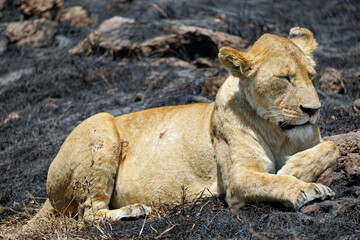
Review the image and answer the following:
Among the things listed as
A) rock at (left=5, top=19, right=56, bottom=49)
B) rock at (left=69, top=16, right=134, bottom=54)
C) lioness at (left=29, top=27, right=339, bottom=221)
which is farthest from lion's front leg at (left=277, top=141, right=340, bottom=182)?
rock at (left=5, top=19, right=56, bottom=49)

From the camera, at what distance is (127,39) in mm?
11891

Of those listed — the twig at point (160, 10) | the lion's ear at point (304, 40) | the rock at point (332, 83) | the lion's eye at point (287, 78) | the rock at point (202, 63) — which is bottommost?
the rock at point (202, 63)

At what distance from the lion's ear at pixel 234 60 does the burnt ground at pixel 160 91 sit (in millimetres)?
1254

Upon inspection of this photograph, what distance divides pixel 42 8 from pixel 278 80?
10.2 meters

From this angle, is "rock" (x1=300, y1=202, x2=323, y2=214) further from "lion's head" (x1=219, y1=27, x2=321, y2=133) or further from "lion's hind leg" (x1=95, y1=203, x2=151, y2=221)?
"lion's hind leg" (x1=95, y1=203, x2=151, y2=221)

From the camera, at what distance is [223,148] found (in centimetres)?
496

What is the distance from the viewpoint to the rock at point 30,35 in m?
12.6

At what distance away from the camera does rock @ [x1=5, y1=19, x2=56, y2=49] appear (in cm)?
1261

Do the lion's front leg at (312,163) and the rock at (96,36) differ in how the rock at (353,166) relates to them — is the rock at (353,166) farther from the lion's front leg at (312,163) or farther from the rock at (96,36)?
the rock at (96,36)

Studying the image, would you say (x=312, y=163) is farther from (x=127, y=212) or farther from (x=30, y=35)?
(x=30, y=35)

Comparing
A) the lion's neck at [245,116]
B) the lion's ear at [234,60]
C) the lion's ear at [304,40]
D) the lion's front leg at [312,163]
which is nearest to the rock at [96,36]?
the lion's ear at [304,40]

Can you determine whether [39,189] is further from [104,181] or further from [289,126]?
[289,126]

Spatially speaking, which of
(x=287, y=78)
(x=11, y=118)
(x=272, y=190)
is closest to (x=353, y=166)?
(x=272, y=190)

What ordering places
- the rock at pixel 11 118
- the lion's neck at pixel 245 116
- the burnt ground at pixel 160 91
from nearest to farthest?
1. the burnt ground at pixel 160 91
2. the lion's neck at pixel 245 116
3. the rock at pixel 11 118
